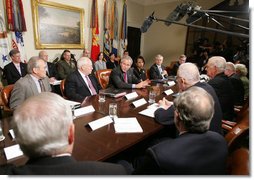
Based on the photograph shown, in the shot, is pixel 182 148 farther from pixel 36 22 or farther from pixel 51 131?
pixel 36 22

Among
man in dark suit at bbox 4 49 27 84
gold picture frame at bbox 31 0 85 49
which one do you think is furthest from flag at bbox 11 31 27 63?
man in dark suit at bbox 4 49 27 84

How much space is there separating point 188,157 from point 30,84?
185 centimetres

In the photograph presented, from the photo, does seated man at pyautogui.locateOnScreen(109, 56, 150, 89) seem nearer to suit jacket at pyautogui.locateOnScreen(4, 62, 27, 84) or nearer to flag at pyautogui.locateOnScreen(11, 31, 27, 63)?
suit jacket at pyautogui.locateOnScreen(4, 62, 27, 84)

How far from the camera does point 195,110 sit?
98cm

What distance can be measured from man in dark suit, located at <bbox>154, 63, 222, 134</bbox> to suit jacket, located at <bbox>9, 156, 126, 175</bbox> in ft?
3.05

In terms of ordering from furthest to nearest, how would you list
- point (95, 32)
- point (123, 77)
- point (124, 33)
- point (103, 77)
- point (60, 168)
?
1. point (124, 33)
2. point (95, 32)
3. point (103, 77)
4. point (123, 77)
5. point (60, 168)

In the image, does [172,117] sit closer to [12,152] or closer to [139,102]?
[139,102]

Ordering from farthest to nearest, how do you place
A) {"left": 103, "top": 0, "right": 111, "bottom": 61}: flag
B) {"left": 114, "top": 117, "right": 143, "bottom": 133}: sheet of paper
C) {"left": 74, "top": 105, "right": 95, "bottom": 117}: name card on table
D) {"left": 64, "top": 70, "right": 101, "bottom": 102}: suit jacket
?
1. {"left": 103, "top": 0, "right": 111, "bottom": 61}: flag
2. {"left": 64, "top": 70, "right": 101, "bottom": 102}: suit jacket
3. {"left": 74, "top": 105, "right": 95, "bottom": 117}: name card on table
4. {"left": 114, "top": 117, "right": 143, "bottom": 133}: sheet of paper

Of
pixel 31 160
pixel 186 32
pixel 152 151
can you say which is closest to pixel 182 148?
pixel 152 151

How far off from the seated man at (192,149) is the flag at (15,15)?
4.18 meters

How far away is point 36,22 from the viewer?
4.32 metres

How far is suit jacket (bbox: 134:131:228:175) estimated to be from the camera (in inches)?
30.7

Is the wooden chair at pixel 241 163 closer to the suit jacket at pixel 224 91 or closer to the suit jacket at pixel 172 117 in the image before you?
the suit jacket at pixel 172 117

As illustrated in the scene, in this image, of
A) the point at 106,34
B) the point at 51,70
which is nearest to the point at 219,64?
the point at 51,70
